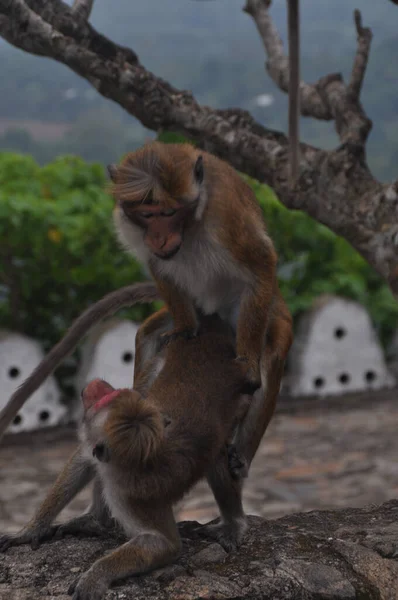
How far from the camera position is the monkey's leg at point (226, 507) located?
288 centimetres

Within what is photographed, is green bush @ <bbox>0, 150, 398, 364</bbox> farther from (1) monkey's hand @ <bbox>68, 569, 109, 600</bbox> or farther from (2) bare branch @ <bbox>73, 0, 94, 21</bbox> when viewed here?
(1) monkey's hand @ <bbox>68, 569, 109, 600</bbox>

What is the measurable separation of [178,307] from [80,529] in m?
0.83

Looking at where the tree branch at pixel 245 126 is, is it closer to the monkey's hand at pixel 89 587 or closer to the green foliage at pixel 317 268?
the monkey's hand at pixel 89 587

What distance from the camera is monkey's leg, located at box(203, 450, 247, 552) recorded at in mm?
2879

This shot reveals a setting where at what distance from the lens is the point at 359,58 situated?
365 cm

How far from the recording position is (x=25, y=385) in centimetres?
300

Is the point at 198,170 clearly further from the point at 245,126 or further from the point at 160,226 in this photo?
the point at 245,126

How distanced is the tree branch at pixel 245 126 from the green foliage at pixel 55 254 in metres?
4.50

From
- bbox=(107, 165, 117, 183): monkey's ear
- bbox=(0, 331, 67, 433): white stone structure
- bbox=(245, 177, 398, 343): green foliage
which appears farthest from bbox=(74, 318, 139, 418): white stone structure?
bbox=(107, 165, 117, 183): monkey's ear

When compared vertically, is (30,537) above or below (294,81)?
below

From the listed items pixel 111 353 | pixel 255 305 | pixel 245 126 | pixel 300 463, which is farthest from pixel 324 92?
pixel 111 353

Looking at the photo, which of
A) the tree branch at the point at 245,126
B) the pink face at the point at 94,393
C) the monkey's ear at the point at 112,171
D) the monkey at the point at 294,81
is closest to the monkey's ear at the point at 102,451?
the pink face at the point at 94,393

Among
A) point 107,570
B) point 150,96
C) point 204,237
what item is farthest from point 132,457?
point 150,96

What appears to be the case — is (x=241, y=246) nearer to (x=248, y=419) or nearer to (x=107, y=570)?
(x=248, y=419)
